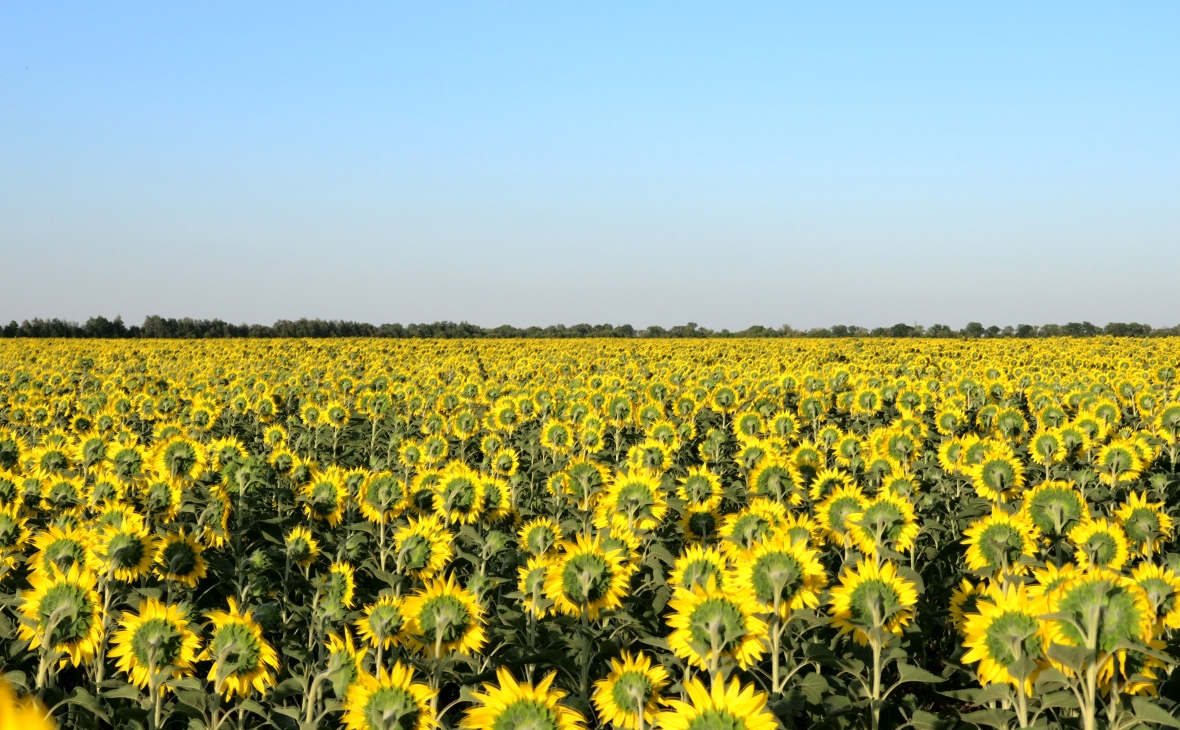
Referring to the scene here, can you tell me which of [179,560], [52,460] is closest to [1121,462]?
[179,560]

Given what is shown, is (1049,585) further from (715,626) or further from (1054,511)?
→ (1054,511)

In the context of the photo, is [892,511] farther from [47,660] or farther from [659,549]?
[47,660]

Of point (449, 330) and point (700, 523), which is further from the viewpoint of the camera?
point (449, 330)

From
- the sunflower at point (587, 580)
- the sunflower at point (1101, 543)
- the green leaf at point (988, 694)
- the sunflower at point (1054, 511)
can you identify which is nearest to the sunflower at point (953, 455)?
the sunflower at point (1054, 511)

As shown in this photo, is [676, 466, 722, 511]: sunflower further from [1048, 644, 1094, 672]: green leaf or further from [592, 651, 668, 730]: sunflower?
[1048, 644, 1094, 672]: green leaf

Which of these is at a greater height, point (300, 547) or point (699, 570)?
point (699, 570)

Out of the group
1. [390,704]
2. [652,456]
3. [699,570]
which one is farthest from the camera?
[652,456]

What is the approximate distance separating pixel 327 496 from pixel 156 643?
8.79 feet

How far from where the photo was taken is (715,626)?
2.81 metres

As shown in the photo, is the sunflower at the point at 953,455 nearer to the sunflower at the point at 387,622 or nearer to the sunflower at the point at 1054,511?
the sunflower at the point at 1054,511

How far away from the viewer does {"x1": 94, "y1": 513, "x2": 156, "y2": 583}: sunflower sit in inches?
162

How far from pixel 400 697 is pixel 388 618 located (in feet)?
3.72

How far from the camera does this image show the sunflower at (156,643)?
3.23m

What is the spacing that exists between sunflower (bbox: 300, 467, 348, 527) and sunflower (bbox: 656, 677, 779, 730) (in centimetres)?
431
